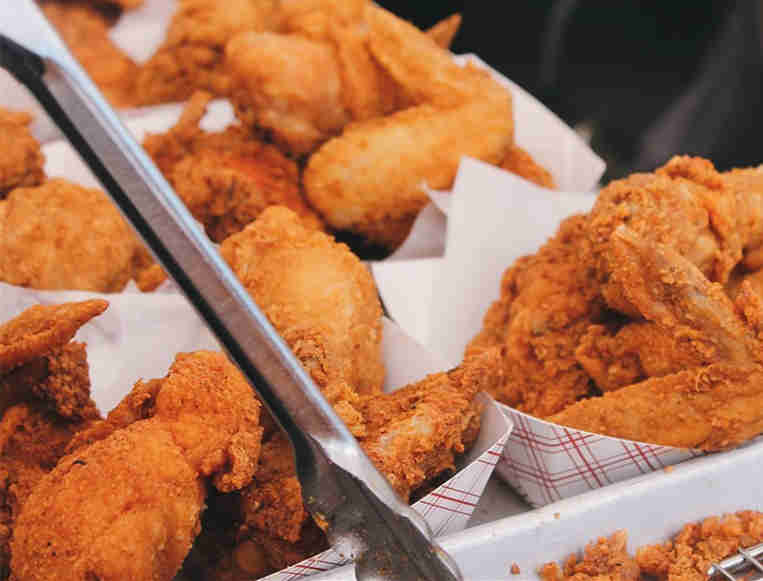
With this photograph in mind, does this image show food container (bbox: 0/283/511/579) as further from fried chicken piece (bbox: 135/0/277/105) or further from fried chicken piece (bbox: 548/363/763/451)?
fried chicken piece (bbox: 135/0/277/105)

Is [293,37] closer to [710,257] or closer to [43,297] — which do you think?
[43,297]

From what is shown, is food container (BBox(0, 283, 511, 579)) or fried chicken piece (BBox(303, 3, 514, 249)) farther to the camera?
fried chicken piece (BBox(303, 3, 514, 249))

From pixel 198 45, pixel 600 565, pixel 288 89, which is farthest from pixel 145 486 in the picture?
pixel 198 45

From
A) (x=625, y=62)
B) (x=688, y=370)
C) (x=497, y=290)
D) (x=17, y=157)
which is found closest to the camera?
(x=688, y=370)

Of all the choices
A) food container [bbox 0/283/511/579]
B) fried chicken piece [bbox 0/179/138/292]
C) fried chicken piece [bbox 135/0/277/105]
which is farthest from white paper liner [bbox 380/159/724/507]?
fried chicken piece [bbox 135/0/277/105]

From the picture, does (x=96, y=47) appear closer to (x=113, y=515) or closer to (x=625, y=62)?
(x=113, y=515)
